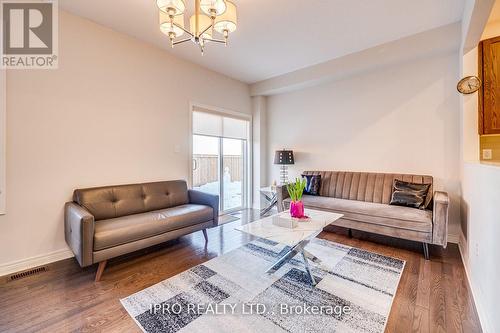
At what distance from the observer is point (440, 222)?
2.40 meters

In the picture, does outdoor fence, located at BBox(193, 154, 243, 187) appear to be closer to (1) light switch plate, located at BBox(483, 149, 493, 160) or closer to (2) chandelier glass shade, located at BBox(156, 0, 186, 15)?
(2) chandelier glass shade, located at BBox(156, 0, 186, 15)

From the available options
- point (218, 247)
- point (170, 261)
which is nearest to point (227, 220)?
point (218, 247)

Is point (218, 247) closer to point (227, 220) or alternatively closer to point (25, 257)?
point (227, 220)

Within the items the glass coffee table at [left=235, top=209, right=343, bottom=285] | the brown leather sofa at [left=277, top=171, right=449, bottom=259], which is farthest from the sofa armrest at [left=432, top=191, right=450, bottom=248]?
the glass coffee table at [left=235, top=209, right=343, bottom=285]

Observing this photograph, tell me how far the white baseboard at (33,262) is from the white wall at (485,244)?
3.72 metres

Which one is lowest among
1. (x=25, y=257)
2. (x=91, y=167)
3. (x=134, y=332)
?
(x=134, y=332)

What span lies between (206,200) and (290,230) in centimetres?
146

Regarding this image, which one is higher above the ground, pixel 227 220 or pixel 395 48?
pixel 395 48

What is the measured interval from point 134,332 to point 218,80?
3837 millimetres

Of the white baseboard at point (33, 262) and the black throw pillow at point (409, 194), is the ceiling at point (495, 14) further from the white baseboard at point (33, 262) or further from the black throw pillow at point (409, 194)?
the white baseboard at point (33, 262)

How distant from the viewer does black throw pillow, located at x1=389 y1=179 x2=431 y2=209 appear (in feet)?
9.45

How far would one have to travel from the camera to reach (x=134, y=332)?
58.2 inches

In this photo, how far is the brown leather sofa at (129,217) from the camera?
6.62 feet

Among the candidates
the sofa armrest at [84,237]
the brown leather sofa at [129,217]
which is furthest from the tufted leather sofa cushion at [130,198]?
the sofa armrest at [84,237]
